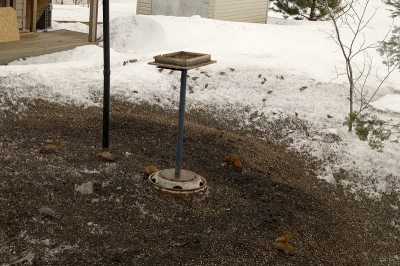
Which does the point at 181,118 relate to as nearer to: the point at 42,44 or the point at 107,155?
the point at 107,155

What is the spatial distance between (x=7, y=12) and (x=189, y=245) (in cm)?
799

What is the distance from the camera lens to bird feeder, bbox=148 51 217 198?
13.6ft

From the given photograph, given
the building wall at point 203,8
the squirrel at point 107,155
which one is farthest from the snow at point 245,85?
the building wall at point 203,8

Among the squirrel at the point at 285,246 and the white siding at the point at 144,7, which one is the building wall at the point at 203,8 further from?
the squirrel at the point at 285,246

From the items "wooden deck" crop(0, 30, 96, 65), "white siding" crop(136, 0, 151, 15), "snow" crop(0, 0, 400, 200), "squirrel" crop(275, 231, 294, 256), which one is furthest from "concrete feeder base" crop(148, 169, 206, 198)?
"white siding" crop(136, 0, 151, 15)

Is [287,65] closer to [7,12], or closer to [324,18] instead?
[7,12]

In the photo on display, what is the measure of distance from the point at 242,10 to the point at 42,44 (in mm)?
8119

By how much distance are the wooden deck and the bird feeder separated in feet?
17.8

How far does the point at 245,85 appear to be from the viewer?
796 cm

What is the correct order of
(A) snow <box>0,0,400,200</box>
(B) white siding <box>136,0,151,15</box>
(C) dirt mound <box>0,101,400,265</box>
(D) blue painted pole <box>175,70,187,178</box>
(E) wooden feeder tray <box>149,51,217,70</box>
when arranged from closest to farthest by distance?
(C) dirt mound <box>0,101,400,265</box> → (E) wooden feeder tray <box>149,51,217,70</box> → (D) blue painted pole <box>175,70,187,178</box> → (A) snow <box>0,0,400,200</box> → (B) white siding <box>136,0,151,15</box>

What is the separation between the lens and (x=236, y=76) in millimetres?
8258

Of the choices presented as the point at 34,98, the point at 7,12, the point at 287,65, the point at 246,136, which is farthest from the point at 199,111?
the point at 7,12

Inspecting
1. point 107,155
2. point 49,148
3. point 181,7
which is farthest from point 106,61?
point 181,7

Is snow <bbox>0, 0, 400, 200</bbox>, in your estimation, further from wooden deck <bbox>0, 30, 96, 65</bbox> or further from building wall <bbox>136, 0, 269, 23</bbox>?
building wall <bbox>136, 0, 269, 23</bbox>
